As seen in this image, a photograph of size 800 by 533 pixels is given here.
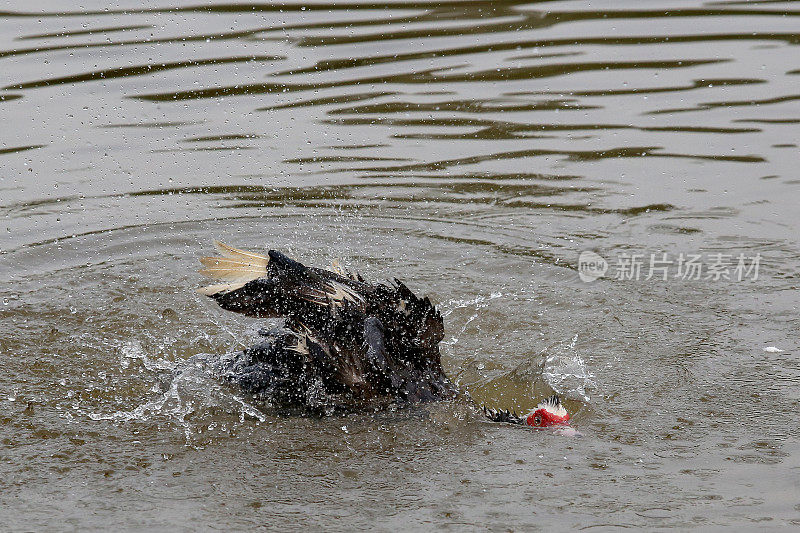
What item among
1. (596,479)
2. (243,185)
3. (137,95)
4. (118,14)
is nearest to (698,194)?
(243,185)

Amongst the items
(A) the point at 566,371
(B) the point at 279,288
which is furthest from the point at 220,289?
(A) the point at 566,371

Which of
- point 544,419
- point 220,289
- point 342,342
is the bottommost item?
point 544,419

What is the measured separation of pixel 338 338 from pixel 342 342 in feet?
0.10

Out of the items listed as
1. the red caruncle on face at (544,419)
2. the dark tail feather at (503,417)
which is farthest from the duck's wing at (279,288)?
the red caruncle on face at (544,419)

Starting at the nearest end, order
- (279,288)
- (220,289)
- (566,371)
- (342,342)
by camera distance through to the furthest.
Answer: (342,342) → (279,288) → (220,289) → (566,371)

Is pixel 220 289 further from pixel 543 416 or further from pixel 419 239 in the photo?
pixel 419 239

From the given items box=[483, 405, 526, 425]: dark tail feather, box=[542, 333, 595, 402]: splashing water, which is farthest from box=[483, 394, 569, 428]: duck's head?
box=[542, 333, 595, 402]: splashing water

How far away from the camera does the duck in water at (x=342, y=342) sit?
16.9 ft

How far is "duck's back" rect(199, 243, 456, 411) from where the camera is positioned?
16.9 feet

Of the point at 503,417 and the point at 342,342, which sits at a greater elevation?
the point at 342,342

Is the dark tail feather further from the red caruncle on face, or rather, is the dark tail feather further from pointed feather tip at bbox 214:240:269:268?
pointed feather tip at bbox 214:240:269:268

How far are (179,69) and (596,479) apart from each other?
24.7 ft

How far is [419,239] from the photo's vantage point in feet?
25.4

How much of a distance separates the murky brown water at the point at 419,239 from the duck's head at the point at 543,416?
0.08 meters
